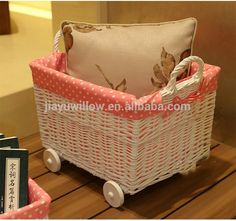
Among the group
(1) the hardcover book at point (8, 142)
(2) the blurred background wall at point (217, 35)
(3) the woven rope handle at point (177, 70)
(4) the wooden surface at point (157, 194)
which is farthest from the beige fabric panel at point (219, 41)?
(1) the hardcover book at point (8, 142)

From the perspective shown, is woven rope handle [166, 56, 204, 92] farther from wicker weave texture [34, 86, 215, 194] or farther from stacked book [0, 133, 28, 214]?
stacked book [0, 133, 28, 214]

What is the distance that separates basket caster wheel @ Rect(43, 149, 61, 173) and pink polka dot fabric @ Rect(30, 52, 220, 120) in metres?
0.18

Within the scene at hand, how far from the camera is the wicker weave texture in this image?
97 cm

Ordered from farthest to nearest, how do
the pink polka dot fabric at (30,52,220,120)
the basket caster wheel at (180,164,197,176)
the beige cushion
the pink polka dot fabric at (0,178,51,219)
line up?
the basket caster wheel at (180,164,197,176)
the beige cushion
the pink polka dot fabric at (30,52,220,120)
the pink polka dot fabric at (0,178,51,219)

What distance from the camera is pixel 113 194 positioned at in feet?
3.41

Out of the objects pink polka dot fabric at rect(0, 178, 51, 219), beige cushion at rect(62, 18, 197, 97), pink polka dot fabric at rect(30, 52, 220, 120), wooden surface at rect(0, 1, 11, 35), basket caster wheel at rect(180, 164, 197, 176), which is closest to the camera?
pink polka dot fabric at rect(0, 178, 51, 219)

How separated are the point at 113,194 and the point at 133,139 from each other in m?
0.17

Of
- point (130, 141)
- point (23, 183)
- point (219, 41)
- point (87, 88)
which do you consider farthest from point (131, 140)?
point (219, 41)

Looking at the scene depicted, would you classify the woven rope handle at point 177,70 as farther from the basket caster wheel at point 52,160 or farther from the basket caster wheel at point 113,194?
the basket caster wheel at point 52,160

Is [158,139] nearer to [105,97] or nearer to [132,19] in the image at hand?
[105,97]

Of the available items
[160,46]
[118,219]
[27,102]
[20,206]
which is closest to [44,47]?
[27,102]

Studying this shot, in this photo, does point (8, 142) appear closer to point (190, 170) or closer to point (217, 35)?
point (190, 170)

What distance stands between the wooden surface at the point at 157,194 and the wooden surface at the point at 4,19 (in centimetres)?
87

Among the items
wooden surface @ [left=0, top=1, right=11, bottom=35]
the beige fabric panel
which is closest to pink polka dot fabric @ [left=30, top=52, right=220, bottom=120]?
the beige fabric panel
